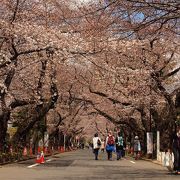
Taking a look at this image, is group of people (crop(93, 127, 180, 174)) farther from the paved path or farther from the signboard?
the signboard

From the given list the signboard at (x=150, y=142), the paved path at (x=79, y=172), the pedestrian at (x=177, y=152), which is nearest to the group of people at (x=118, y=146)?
the pedestrian at (x=177, y=152)

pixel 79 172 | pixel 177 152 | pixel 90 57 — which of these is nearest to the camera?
pixel 79 172

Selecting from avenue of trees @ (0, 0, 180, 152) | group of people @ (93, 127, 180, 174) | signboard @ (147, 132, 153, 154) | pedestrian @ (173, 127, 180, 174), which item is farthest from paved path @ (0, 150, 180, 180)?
signboard @ (147, 132, 153, 154)

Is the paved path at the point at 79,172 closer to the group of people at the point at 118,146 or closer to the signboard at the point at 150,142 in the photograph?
the group of people at the point at 118,146

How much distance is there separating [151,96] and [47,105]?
7435 millimetres

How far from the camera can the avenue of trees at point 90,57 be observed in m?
14.7

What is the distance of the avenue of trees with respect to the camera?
48.4ft

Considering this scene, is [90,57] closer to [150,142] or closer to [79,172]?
[79,172]

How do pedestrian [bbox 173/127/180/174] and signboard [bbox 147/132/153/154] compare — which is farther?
signboard [bbox 147/132/153/154]

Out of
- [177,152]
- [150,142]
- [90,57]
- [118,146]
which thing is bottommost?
[177,152]

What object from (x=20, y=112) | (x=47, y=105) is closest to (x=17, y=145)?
(x=47, y=105)

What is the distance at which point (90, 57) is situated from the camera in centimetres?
2056

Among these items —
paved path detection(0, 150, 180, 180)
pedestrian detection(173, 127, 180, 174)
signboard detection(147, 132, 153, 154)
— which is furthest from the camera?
signboard detection(147, 132, 153, 154)

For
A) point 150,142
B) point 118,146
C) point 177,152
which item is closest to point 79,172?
point 177,152
